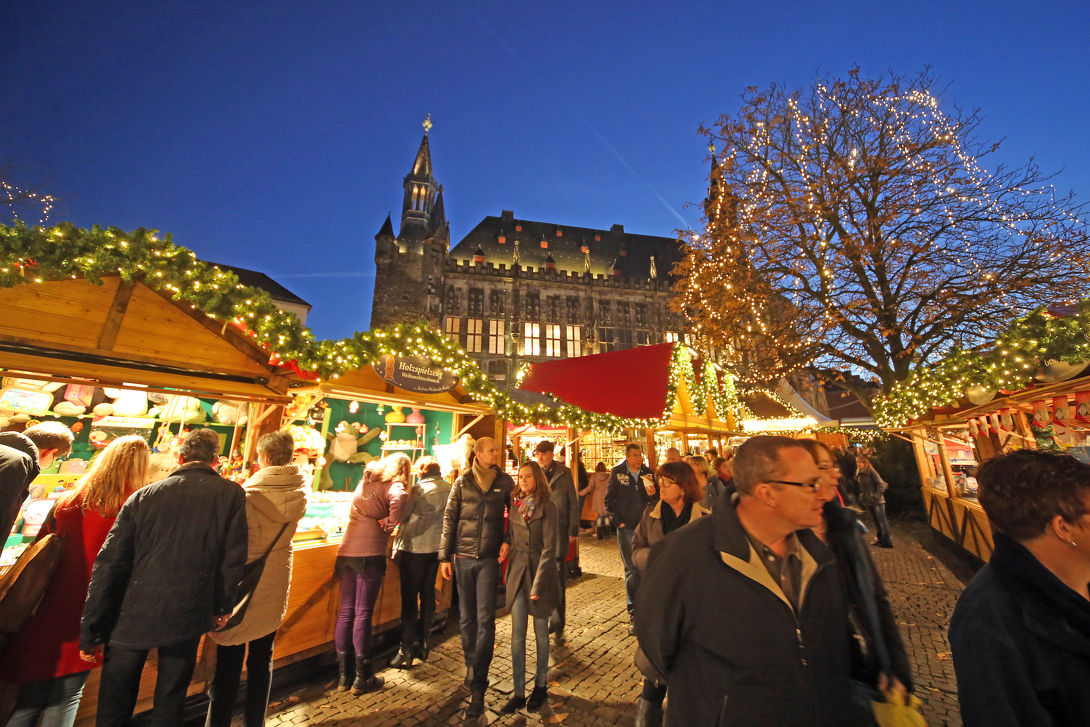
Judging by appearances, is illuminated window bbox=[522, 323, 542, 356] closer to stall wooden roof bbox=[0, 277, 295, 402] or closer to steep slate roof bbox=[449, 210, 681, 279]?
steep slate roof bbox=[449, 210, 681, 279]

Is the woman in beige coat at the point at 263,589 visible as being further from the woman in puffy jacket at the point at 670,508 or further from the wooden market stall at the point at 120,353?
→ the woman in puffy jacket at the point at 670,508

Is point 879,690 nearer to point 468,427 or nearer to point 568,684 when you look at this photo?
point 568,684

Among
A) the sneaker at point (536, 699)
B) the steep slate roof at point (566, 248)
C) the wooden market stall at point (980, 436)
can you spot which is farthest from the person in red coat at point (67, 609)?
the steep slate roof at point (566, 248)

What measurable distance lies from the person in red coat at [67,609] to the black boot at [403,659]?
2.07 meters

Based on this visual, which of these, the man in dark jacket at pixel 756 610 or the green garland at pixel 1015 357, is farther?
the green garland at pixel 1015 357

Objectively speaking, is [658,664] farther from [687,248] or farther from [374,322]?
[374,322]

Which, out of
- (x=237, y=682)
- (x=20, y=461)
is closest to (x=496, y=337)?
(x=237, y=682)

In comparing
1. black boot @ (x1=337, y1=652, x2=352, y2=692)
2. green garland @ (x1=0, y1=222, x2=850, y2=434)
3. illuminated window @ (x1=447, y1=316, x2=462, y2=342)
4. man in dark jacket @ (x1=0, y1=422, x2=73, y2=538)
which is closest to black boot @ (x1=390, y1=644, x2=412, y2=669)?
black boot @ (x1=337, y1=652, x2=352, y2=692)

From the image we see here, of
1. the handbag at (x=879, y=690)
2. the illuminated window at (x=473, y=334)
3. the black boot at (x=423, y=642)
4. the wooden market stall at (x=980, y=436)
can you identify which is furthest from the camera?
the illuminated window at (x=473, y=334)

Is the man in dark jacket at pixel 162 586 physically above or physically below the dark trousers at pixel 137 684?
above

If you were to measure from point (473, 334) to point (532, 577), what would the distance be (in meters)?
27.8

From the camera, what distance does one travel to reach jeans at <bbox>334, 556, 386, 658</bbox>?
3.31 m

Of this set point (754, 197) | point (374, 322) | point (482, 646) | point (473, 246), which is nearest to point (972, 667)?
point (482, 646)

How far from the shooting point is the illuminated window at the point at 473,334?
98.5ft
